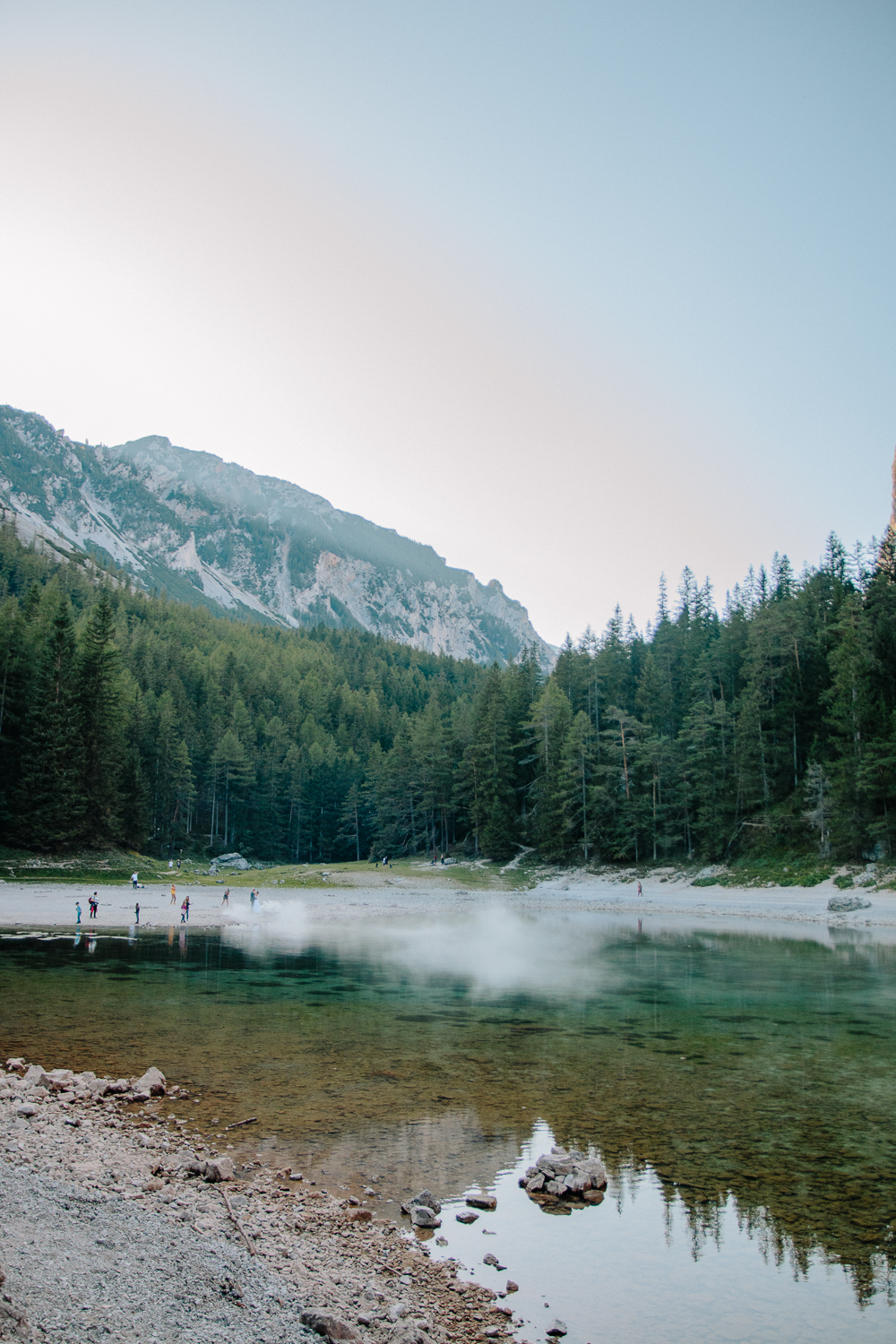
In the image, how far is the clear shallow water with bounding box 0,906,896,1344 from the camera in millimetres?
8000

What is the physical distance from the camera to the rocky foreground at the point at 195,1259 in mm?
6168

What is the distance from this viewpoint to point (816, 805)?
58.5 meters

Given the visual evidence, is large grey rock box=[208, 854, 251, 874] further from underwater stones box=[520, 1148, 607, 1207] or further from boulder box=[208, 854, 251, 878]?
underwater stones box=[520, 1148, 607, 1207]

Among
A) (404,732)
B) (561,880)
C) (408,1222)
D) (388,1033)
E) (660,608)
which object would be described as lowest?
(561,880)

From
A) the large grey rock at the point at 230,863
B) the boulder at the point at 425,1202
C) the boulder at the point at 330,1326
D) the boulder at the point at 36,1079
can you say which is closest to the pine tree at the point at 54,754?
the large grey rock at the point at 230,863

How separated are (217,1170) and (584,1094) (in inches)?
271

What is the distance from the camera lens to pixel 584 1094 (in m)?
13.9

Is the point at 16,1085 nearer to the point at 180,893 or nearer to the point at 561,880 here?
the point at 180,893

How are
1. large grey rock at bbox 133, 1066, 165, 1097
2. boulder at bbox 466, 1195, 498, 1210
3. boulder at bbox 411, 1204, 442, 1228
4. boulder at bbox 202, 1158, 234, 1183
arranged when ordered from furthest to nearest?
1. large grey rock at bbox 133, 1066, 165, 1097
2. boulder at bbox 202, 1158, 234, 1183
3. boulder at bbox 466, 1195, 498, 1210
4. boulder at bbox 411, 1204, 442, 1228

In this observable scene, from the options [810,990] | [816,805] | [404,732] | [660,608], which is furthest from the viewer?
[404,732]

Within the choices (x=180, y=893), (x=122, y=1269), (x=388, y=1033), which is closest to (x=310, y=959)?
(x=388, y=1033)

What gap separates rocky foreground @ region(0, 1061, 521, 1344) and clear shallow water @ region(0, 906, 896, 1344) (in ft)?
2.52

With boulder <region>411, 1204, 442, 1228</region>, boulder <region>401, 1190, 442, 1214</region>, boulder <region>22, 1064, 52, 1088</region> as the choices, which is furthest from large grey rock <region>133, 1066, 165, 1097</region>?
boulder <region>411, 1204, 442, 1228</region>

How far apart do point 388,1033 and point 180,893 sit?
1817 inches
